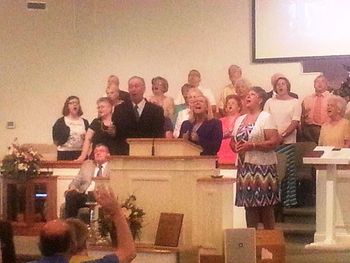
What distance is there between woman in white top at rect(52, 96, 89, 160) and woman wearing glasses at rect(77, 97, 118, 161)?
13 cm

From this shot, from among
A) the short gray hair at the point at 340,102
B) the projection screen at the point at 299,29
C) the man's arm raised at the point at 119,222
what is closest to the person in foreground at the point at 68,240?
the man's arm raised at the point at 119,222

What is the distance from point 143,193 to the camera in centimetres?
743

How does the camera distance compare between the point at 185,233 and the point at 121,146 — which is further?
the point at 121,146

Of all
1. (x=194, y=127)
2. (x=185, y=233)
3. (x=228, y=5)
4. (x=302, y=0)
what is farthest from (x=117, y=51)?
(x=185, y=233)

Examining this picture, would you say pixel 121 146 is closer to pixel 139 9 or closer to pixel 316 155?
pixel 316 155

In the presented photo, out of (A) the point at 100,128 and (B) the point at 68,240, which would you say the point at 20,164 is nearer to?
(A) the point at 100,128

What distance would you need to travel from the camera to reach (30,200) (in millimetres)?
10234

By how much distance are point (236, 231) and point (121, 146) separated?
2337 mm

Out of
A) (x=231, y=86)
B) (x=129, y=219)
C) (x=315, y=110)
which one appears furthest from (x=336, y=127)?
(x=129, y=219)

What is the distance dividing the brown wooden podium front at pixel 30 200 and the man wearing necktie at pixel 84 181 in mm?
979

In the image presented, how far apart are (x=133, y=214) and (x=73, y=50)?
511 cm

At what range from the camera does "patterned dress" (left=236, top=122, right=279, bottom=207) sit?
303 inches

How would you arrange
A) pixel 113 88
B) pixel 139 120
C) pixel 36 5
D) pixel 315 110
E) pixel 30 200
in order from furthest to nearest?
pixel 36 5 < pixel 113 88 < pixel 315 110 < pixel 30 200 < pixel 139 120

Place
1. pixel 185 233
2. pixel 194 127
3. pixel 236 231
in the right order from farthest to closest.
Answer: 1. pixel 194 127
2. pixel 185 233
3. pixel 236 231
